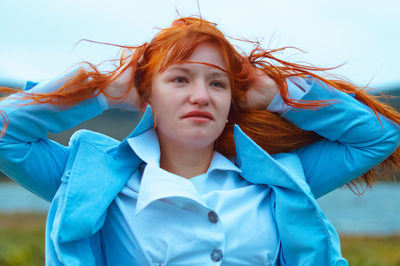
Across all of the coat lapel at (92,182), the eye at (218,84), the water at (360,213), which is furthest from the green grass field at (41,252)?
the eye at (218,84)

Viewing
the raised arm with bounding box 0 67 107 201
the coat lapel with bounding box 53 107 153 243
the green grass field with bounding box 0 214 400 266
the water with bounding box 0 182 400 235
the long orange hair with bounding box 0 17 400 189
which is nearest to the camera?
the coat lapel with bounding box 53 107 153 243

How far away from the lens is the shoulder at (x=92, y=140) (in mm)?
1975

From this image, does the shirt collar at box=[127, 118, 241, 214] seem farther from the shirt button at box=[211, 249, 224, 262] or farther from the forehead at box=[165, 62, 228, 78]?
the forehead at box=[165, 62, 228, 78]

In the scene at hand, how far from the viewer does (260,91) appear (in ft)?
6.91

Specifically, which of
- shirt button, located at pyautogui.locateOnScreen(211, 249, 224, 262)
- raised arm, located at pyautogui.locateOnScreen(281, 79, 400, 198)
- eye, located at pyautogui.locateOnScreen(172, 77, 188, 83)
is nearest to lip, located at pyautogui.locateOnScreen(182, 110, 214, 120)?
eye, located at pyautogui.locateOnScreen(172, 77, 188, 83)

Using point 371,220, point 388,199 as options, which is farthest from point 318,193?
point 388,199

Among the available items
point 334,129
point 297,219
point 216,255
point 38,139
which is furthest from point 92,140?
point 334,129

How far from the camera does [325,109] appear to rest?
6.59ft

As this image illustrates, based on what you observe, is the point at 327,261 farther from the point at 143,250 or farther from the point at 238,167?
the point at 143,250

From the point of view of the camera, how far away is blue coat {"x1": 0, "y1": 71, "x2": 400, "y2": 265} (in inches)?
69.8

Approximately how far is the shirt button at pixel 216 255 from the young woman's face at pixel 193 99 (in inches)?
18.6

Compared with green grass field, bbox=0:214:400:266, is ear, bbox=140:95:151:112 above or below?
above

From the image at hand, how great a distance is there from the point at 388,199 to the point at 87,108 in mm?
28728

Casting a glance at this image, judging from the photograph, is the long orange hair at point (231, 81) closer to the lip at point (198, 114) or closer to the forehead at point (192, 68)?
the forehead at point (192, 68)
